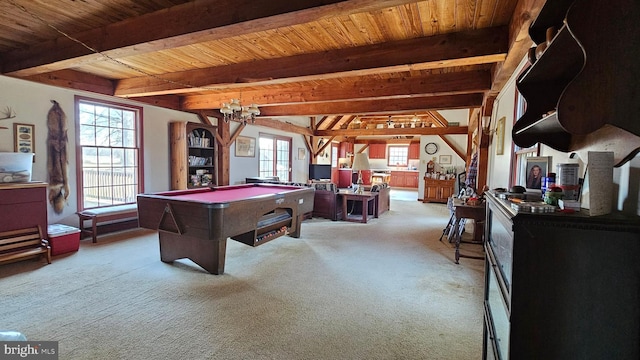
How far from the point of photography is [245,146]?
7676 millimetres

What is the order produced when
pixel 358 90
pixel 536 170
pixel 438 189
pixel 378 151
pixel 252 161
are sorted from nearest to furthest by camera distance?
pixel 536 170 < pixel 358 90 < pixel 252 161 < pixel 438 189 < pixel 378 151

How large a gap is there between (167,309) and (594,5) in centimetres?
311

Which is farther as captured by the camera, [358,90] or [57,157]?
[358,90]

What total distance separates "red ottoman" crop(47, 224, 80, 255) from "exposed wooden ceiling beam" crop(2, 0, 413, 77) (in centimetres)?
204

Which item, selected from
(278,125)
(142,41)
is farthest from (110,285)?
(278,125)

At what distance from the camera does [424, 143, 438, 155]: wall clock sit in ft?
34.0

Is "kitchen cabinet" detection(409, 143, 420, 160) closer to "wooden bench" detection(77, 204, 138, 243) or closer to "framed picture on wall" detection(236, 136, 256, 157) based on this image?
"framed picture on wall" detection(236, 136, 256, 157)

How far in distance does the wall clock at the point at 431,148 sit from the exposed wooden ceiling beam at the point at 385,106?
4.74m

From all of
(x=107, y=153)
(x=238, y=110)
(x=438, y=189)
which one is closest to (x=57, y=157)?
(x=107, y=153)

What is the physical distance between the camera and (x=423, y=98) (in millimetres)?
5727

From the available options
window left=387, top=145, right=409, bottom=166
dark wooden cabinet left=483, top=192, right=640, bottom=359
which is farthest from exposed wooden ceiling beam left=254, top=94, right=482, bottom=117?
window left=387, top=145, right=409, bottom=166

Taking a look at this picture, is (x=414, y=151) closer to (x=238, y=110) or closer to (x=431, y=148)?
(x=431, y=148)

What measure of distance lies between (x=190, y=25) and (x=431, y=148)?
9.46 meters

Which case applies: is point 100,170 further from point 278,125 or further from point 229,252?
point 278,125
